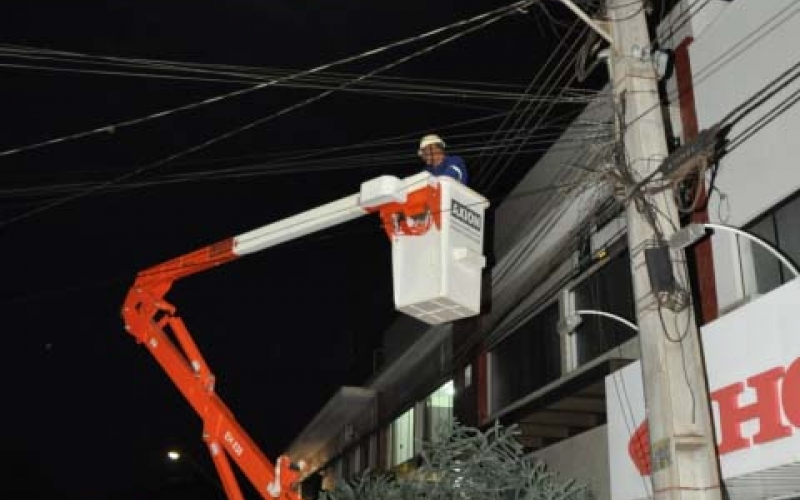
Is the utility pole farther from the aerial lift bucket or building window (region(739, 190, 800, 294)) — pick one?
building window (region(739, 190, 800, 294))

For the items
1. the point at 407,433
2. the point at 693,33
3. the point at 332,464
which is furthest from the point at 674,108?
the point at 332,464

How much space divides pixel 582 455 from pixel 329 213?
21.4ft

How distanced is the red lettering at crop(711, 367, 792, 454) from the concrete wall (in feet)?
12.5

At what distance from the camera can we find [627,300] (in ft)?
43.9

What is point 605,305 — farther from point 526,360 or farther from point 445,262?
point 445,262

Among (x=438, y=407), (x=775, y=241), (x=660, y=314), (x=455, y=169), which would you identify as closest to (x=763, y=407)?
(x=660, y=314)

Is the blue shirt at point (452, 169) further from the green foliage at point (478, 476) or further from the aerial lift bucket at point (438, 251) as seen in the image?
the green foliage at point (478, 476)

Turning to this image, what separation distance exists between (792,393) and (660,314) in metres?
1.48

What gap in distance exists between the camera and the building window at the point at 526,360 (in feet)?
52.9

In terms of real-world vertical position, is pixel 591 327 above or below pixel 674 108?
below

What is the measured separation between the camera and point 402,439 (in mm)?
25766

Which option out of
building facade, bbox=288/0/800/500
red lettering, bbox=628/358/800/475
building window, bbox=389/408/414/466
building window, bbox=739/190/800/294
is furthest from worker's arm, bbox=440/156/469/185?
building window, bbox=389/408/414/466

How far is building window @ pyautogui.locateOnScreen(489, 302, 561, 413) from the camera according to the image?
16.1 meters

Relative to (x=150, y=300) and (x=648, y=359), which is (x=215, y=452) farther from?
(x=648, y=359)
